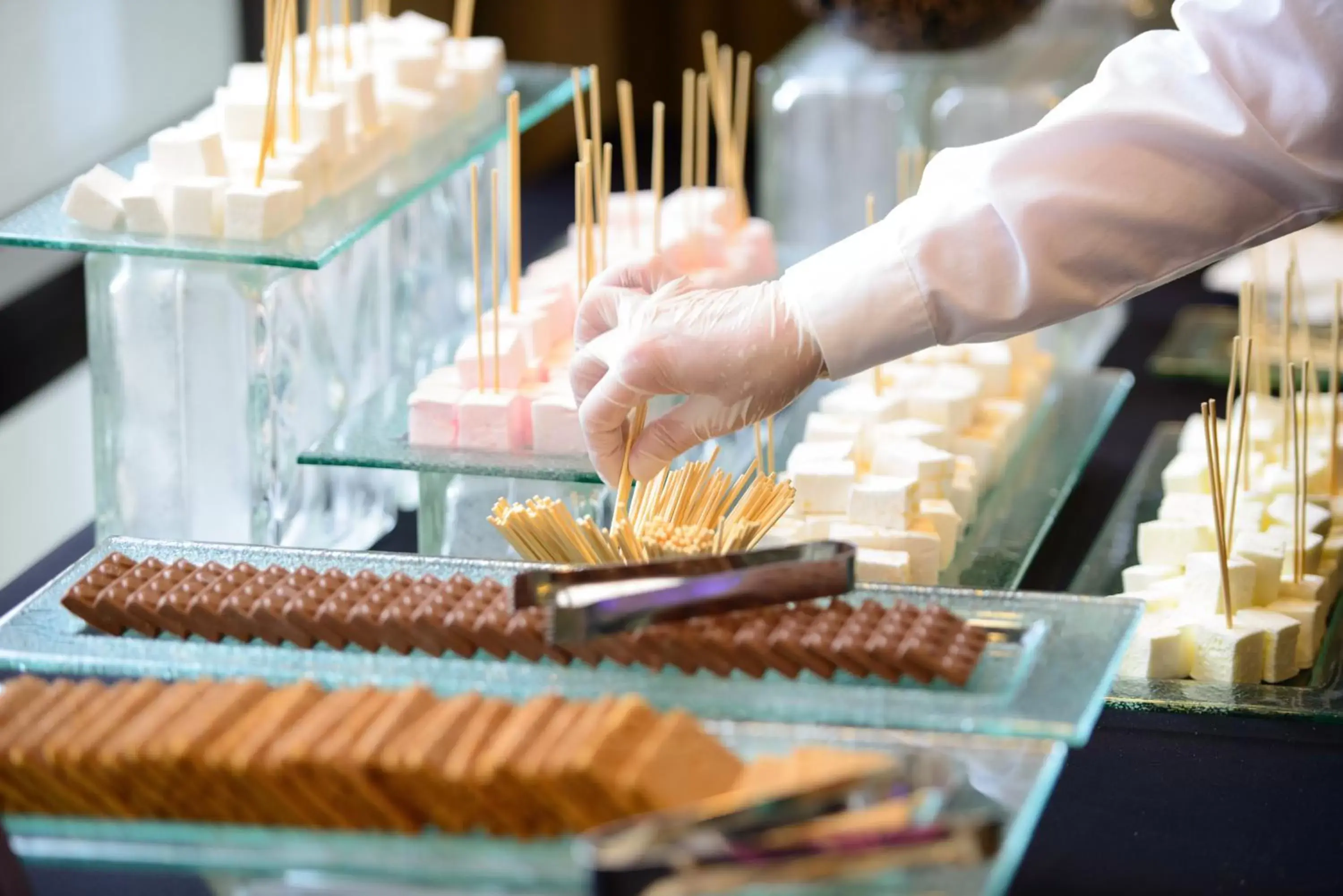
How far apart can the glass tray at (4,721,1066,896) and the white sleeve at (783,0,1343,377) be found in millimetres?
462

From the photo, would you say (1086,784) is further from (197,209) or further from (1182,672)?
(197,209)

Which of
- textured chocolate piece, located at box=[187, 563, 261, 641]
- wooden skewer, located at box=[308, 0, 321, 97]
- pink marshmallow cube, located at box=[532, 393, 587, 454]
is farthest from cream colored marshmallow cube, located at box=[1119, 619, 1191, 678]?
wooden skewer, located at box=[308, 0, 321, 97]

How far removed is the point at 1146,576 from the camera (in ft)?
5.73

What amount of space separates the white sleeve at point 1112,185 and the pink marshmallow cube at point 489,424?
37 centimetres

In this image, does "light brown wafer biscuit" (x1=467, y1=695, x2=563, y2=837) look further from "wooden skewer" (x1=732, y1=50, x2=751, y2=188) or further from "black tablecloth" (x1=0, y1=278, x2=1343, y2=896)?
"wooden skewer" (x1=732, y1=50, x2=751, y2=188)

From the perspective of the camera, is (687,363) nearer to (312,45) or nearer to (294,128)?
(294,128)


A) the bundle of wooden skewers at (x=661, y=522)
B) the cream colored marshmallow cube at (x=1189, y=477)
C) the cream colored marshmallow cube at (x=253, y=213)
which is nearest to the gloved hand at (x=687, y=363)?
the bundle of wooden skewers at (x=661, y=522)

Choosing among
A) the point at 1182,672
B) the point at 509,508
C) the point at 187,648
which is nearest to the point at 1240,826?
the point at 1182,672

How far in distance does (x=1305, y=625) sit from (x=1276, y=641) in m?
0.07

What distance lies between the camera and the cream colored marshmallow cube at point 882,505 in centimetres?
169

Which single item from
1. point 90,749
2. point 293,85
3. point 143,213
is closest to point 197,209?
point 143,213

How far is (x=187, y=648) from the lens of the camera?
1.28 metres

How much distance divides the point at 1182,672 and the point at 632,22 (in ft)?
9.60

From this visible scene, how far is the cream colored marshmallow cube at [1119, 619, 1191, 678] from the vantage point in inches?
62.6
